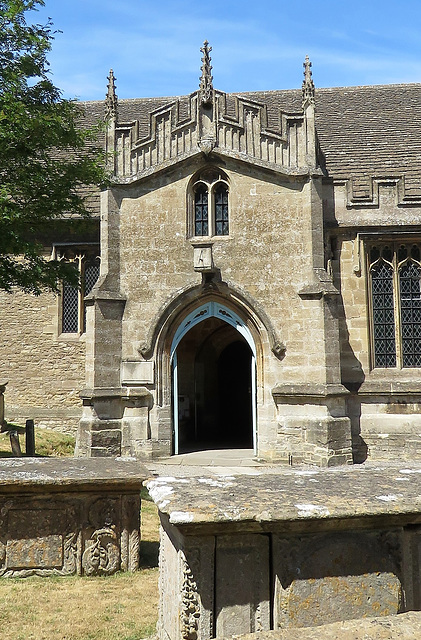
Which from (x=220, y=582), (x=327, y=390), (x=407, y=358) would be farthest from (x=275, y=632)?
(x=407, y=358)

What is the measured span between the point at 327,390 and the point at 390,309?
3402mm

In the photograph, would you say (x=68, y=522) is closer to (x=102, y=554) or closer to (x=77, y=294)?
(x=102, y=554)

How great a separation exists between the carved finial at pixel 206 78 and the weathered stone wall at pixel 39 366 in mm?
7447

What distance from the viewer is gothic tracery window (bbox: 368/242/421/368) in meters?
14.3

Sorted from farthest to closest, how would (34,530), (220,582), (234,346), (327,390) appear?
(234,346) → (327,390) → (34,530) → (220,582)

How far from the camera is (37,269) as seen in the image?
1075 centimetres

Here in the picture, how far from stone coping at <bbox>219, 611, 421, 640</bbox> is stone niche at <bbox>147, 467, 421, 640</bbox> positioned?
55 cm

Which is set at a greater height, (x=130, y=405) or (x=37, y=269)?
(x=37, y=269)

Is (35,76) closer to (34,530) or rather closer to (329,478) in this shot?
(34,530)

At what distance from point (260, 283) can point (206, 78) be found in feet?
16.2

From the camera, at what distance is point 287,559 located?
3553mm

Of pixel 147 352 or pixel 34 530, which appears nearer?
pixel 34 530

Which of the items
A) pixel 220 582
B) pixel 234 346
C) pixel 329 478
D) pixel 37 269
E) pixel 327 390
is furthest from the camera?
pixel 234 346

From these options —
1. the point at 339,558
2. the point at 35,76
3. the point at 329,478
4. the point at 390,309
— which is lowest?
the point at 339,558
